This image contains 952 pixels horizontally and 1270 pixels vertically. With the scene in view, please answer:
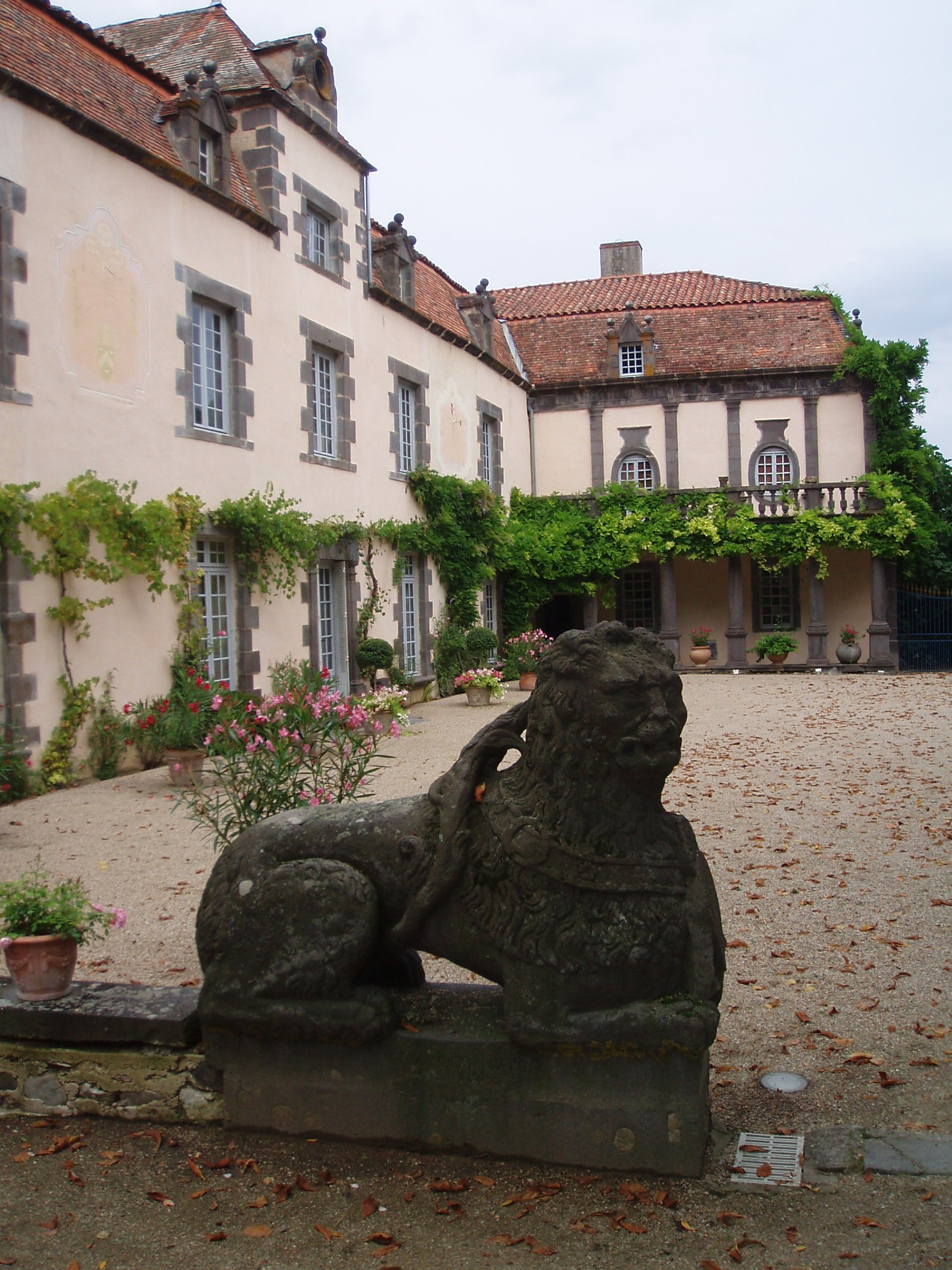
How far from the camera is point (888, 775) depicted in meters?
8.98

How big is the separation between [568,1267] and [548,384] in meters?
22.3

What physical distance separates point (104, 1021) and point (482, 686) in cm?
1246

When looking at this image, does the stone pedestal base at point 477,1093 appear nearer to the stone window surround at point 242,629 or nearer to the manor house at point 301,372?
the manor house at point 301,372

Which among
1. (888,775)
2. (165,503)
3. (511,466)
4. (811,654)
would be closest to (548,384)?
(511,466)

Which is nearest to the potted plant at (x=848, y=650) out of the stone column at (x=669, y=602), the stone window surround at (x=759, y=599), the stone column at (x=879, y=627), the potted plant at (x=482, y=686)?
the stone column at (x=879, y=627)

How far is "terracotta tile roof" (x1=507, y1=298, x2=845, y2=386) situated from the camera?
22422mm

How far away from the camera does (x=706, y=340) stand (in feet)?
76.2

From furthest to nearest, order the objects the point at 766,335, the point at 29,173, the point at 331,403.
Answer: the point at 766,335 < the point at 331,403 < the point at 29,173

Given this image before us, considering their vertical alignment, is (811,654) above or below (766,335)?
below

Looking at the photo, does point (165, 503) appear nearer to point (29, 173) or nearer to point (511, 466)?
point (29, 173)

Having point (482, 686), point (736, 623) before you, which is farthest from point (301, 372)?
point (736, 623)

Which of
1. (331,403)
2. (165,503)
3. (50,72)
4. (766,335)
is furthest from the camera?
(766,335)

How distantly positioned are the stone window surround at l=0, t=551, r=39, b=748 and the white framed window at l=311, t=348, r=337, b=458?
5.92m

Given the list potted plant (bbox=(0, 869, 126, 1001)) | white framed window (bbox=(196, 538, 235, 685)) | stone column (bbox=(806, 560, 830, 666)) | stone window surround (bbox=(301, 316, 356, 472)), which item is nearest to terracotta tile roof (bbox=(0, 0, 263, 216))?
stone window surround (bbox=(301, 316, 356, 472))
